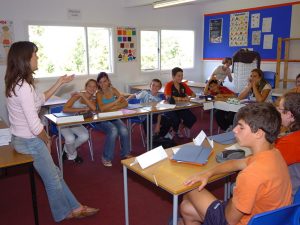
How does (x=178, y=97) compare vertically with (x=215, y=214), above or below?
above

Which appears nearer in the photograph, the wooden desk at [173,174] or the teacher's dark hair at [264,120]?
the teacher's dark hair at [264,120]

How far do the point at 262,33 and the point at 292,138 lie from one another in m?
5.41

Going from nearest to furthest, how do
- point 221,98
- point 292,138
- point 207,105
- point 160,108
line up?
1. point 292,138
2. point 160,108
3. point 207,105
4. point 221,98

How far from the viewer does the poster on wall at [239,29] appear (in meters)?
6.87

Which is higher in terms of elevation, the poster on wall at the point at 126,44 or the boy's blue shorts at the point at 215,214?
the poster on wall at the point at 126,44

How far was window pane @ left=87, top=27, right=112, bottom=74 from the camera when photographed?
635 cm

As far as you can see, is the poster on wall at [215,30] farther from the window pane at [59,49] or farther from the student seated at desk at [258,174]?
the student seated at desk at [258,174]

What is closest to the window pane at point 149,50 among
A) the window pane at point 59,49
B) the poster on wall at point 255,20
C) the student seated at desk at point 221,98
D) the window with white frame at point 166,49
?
the window with white frame at point 166,49

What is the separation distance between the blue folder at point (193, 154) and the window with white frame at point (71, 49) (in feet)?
14.6

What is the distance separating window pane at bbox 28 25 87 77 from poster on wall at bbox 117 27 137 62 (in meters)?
0.80

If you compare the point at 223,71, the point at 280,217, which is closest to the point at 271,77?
the point at 223,71

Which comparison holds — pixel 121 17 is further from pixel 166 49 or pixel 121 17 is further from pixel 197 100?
pixel 197 100

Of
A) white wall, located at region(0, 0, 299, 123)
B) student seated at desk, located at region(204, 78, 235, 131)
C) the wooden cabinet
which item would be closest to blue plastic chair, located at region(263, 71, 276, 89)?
the wooden cabinet

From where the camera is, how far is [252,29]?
6766 mm
